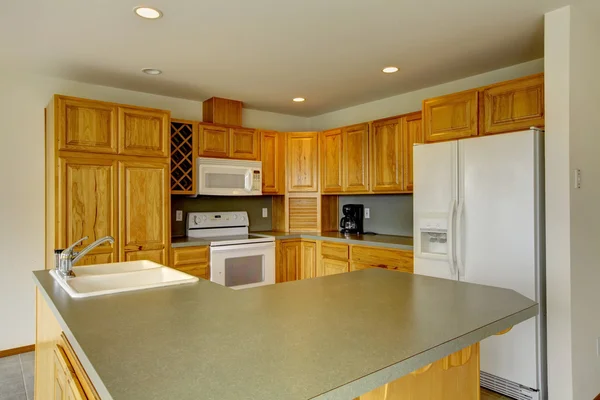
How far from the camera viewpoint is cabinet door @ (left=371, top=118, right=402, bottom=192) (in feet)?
12.0

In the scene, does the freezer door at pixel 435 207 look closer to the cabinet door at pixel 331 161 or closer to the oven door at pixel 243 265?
the cabinet door at pixel 331 161

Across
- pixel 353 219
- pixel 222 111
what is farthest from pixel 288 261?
pixel 222 111

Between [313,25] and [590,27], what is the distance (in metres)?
1.66

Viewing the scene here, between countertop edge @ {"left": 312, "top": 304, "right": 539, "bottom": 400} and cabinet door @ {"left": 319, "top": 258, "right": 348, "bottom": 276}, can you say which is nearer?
countertop edge @ {"left": 312, "top": 304, "right": 539, "bottom": 400}

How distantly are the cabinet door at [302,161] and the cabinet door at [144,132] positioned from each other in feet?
4.92

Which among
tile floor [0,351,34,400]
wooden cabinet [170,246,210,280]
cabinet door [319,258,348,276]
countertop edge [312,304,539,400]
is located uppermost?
countertop edge [312,304,539,400]

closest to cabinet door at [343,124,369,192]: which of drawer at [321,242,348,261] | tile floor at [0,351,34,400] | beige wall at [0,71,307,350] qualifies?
drawer at [321,242,348,261]

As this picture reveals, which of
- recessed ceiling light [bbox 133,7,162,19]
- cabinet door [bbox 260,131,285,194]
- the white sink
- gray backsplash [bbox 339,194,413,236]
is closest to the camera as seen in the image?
the white sink

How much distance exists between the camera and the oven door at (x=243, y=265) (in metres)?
3.67

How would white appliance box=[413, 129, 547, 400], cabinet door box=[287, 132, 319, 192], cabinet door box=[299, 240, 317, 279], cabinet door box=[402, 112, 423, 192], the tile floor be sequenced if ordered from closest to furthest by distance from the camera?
1. white appliance box=[413, 129, 547, 400]
2. the tile floor
3. cabinet door box=[402, 112, 423, 192]
4. cabinet door box=[299, 240, 317, 279]
5. cabinet door box=[287, 132, 319, 192]

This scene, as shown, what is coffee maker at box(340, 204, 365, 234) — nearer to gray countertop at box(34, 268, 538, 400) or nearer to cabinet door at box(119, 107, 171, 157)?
cabinet door at box(119, 107, 171, 157)

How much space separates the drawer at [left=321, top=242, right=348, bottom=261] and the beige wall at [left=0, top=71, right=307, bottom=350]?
2.61 metres

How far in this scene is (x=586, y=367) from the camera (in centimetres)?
228

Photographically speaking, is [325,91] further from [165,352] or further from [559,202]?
[165,352]
